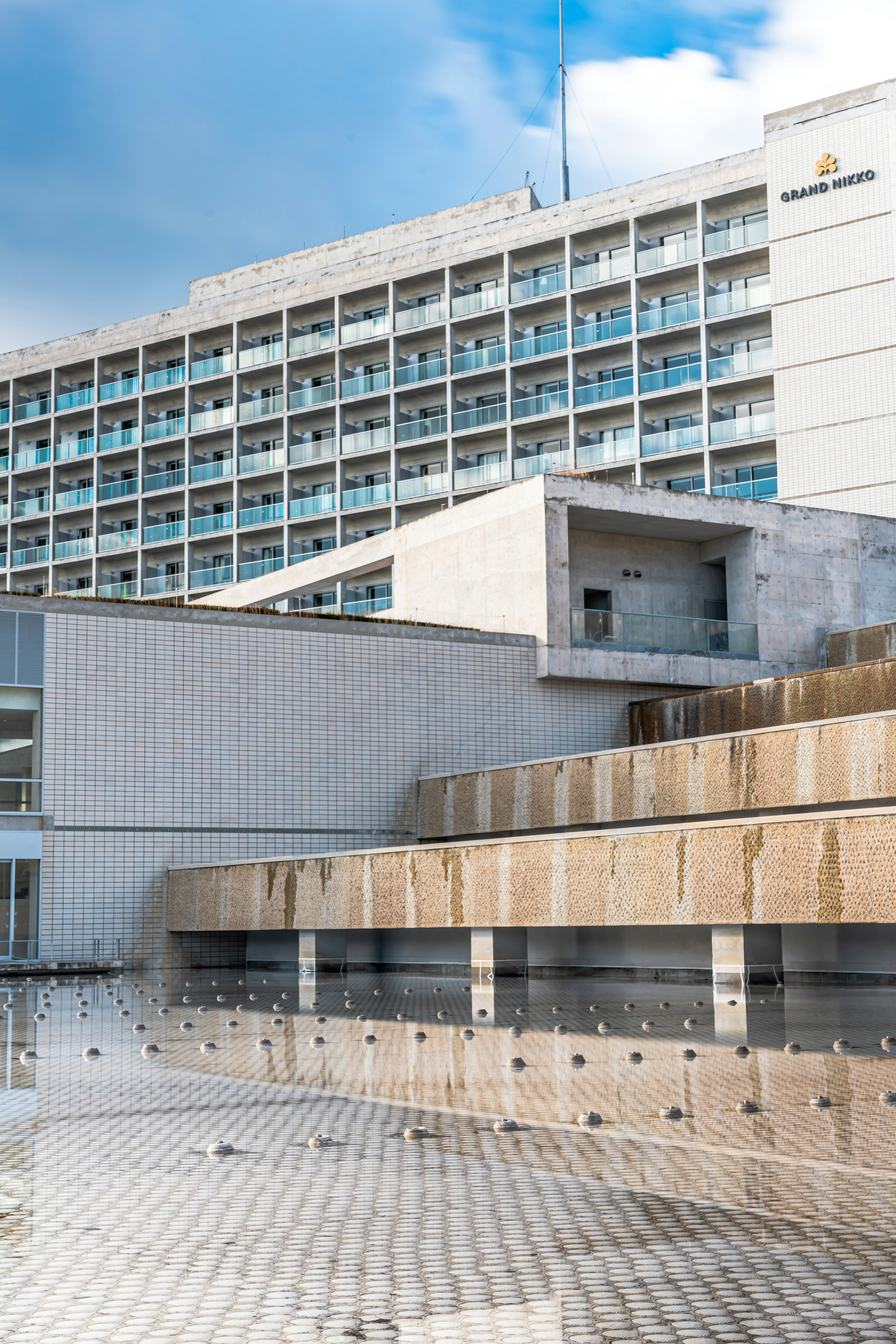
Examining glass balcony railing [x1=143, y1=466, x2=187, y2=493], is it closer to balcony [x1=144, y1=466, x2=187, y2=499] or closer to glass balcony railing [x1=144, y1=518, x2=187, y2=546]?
balcony [x1=144, y1=466, x2=187, y2=499]

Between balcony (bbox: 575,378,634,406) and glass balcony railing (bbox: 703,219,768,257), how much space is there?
4944 millimetres

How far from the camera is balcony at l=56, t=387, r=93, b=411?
59750 mm

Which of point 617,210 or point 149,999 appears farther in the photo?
point 617,210

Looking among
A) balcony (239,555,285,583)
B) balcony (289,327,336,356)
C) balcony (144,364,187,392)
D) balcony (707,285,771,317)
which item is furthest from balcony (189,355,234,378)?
balcony (707,285,771,317)

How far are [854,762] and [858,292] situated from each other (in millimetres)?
30760

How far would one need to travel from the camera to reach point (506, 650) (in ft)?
82.4

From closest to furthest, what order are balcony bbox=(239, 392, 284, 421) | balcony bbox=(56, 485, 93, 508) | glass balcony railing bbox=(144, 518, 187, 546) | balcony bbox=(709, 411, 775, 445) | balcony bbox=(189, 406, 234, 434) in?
balcony bbox=(709, 411, 775, 445), balcony bbox=(239, 392, 284, 421), balcony bbox=(189, 406, 234, 434), glass balcony railing bbox=(144, 518, 187, 546), balcony bbox=(56, 485, 93, 508)

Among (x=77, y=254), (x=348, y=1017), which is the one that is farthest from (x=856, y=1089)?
(x=77, y=254)

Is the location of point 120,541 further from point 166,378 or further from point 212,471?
point 166,378

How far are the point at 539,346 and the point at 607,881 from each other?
130 feet

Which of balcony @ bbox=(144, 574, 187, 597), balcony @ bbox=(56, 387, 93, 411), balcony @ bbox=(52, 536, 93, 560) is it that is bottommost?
balcony @ bbox=(144, 574, 187, 597)

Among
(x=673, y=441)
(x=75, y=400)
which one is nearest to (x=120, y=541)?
(x=75, y=400)

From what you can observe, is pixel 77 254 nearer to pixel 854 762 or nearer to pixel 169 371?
pixel 169 371

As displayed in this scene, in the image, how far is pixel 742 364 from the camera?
45.0 metres
